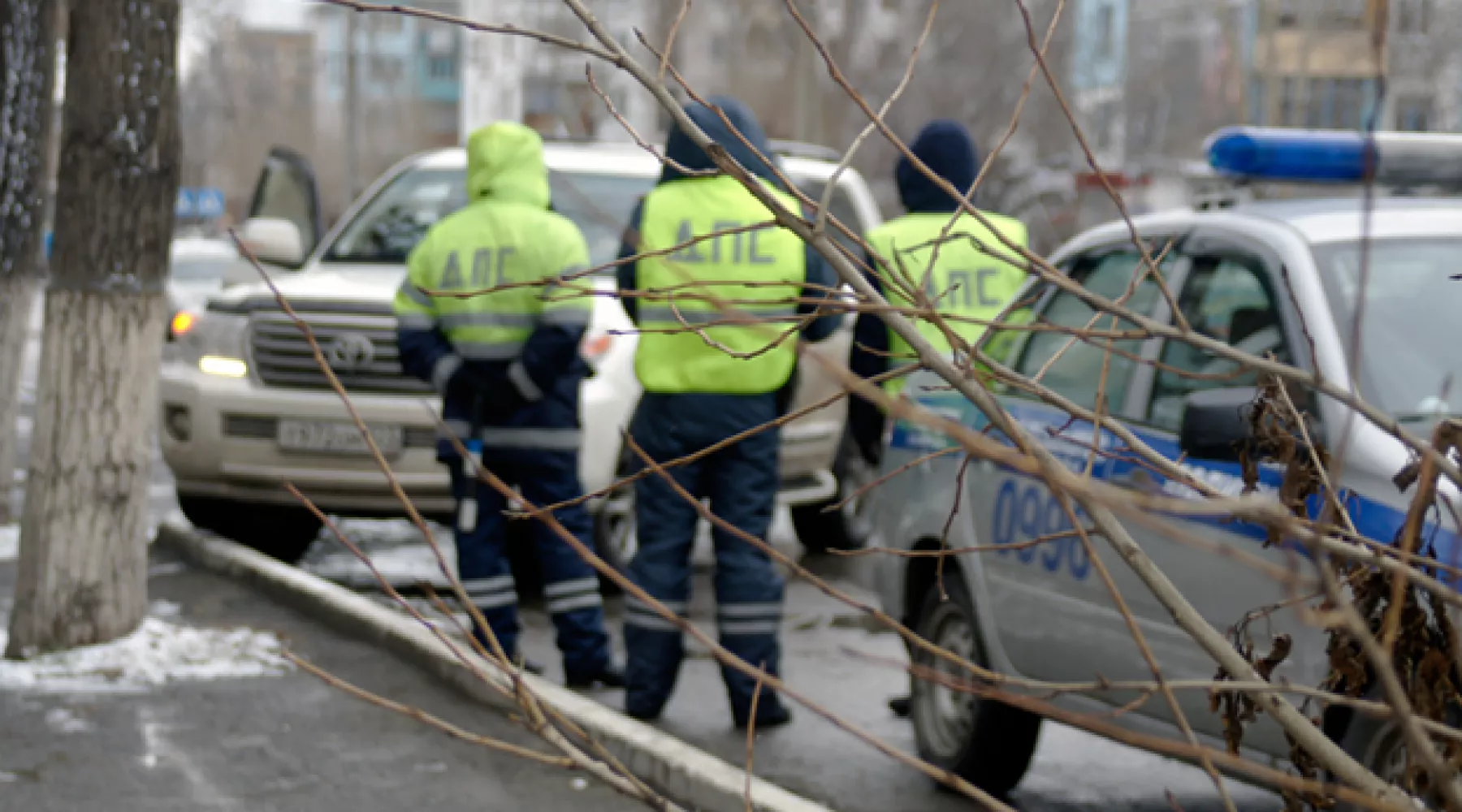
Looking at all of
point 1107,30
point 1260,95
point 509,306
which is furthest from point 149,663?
point 1107,30

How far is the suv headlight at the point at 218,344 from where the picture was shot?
8.80 metres

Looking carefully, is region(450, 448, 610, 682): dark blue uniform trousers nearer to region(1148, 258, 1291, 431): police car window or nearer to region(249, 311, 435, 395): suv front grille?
region(249, 311, 435, 395): suv front grille

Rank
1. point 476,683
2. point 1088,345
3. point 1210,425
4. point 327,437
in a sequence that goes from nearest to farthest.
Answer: point 1210,425 < point 1088,345 < point 476,683 < point 327,437

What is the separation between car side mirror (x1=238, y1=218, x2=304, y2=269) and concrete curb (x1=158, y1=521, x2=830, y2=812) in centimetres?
123

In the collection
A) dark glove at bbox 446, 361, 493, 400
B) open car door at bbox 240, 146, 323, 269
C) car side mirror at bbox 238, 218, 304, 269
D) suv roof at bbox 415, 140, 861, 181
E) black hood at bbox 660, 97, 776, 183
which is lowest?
dark glove at bbox 446, 361, 493, 400

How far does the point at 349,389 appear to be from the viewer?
8.53m

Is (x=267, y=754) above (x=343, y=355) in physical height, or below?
below

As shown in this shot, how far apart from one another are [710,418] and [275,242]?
3.76 meters

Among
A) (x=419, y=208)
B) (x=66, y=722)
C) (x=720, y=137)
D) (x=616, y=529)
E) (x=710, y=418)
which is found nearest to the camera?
(x=66, y=722)

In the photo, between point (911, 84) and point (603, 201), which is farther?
point (911, 84)

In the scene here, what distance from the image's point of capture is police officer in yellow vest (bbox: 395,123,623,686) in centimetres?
651

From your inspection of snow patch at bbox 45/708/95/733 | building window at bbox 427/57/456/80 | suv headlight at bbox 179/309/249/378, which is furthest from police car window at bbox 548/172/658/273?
building window at bbox 427/57/456/80

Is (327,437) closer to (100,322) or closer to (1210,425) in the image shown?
(100,322)

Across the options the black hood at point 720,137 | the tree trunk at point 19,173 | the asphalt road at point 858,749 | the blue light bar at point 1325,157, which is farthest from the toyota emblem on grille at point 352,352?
the blue light bar at point 1325,157
